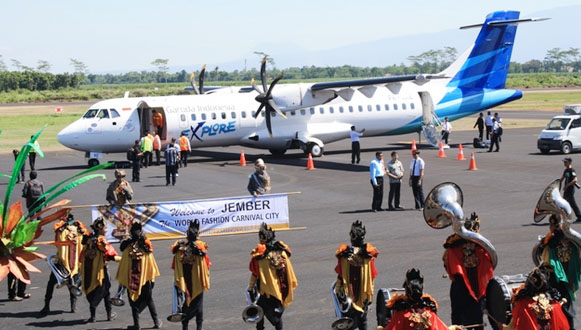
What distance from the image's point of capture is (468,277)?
9.70m

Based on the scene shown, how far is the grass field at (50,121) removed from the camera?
44.9m

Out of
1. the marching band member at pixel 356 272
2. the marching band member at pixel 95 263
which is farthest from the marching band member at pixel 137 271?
the marching band member at pixel 356 272

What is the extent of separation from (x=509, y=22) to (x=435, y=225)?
97.0 ft

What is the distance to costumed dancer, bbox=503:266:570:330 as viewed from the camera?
748cm

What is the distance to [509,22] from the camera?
36.7 m

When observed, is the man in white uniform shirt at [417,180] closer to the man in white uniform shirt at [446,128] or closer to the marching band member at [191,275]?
the marching band member at [191,275]

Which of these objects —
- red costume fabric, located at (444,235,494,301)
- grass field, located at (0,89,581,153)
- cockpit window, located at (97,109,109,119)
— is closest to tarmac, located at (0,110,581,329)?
red costume fabric, located at (444,235,494,301)

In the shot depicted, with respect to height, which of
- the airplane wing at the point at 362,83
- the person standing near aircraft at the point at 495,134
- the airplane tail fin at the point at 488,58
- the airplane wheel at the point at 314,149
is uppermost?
the airplane tail fin at the point at 488,58

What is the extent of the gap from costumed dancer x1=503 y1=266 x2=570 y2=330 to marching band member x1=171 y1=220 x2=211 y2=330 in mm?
4410

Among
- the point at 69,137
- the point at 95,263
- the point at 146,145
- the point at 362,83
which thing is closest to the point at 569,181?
the point at 95,263

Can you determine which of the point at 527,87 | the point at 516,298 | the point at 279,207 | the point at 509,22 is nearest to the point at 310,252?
the point at 279,207

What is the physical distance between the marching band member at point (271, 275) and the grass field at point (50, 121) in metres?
32.6

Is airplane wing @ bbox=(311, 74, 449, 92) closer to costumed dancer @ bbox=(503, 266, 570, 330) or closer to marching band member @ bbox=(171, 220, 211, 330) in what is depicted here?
marching band member @ bbox=(171, 220, 211, 330)

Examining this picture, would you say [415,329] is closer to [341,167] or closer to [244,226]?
[244,226]
